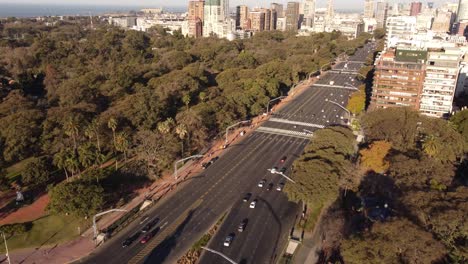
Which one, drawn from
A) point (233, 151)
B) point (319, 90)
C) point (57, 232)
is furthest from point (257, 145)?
point (319, 90)

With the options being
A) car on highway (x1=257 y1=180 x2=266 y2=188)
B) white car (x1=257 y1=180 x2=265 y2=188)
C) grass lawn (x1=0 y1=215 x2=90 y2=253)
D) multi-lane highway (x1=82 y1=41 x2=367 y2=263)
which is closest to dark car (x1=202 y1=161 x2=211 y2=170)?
multi-lane highway (x1=82 y1=41 x2=367 y2=263)

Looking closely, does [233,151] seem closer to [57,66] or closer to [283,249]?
[283,249]

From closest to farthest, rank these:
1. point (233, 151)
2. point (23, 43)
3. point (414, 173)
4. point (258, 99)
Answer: point (414, 173) < point (233, 151) < point (258, 99) < point (23, 43)

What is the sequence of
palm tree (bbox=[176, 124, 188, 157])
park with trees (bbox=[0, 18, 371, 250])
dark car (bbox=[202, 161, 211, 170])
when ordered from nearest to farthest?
park with trees (bbox=[0, 18, 371, 250]), dark car (bbox=[202, 161, 211, 170]), palm tree (bbox=[176, 124, 188, 157])

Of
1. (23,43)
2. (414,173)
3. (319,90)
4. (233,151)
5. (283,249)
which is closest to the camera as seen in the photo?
(283,249)

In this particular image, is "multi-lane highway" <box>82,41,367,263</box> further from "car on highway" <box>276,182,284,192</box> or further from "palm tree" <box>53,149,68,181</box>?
"palm tree" <box>53,149,68,181</box>

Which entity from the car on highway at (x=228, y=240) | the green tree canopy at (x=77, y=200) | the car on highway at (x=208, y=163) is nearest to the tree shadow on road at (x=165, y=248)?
the car on highway at (x=228, y=240)

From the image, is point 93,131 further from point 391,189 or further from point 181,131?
point 391,189
